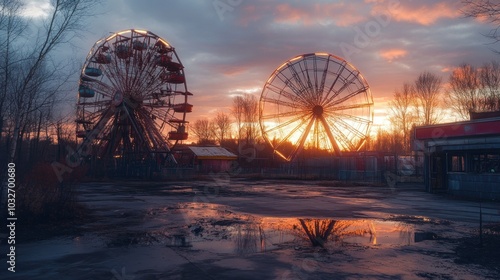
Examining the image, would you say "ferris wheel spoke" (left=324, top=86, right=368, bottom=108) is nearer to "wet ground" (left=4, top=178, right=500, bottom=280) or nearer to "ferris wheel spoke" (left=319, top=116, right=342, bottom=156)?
"ferris wheel spoke" (left=319, top=116, right=342, bottom=156)

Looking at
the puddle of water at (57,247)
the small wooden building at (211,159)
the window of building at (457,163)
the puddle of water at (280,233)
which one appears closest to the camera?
the puddle of water at (57,247)

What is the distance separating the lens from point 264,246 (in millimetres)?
9000

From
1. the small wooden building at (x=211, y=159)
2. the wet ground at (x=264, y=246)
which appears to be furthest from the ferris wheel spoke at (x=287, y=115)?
the wet ground at (x=264, y=246)

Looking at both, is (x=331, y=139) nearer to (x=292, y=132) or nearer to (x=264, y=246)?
(x=292, y=132)

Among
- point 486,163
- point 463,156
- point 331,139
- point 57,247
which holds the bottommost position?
point 57,247

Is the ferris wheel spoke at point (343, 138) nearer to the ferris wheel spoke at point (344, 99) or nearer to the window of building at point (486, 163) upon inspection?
the ferris wheel spoke at point (344, 99)

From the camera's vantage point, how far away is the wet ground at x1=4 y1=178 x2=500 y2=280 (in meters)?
6.96

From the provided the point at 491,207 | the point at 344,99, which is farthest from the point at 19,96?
the point at 344,99

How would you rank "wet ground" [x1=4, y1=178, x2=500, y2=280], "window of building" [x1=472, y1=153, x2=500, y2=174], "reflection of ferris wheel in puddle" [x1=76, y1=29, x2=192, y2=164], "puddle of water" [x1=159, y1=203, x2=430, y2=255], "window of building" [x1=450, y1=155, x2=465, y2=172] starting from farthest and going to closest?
1. "reflection of ferris wheel in puddle" [x1=76, y1=29, x2=192, y2=164]
2. "window of building" [x1=450, y1=155, x2=465, y2=172]
3. "window of building" [x1=472, y1=153, x2=500, y2=174]
4. "puddle of water" [x1=159, y1=203, x2=430, y2=255]
5. "wet ground" [x1=4, y1=178, x2=500, y2=280]

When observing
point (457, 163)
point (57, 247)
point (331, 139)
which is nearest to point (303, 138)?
Answer: point (331, 139)

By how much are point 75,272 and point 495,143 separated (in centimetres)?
2066

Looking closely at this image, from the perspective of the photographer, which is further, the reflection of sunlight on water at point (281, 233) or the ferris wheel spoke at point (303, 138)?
the ferris wheel spoke at point (303, 138)

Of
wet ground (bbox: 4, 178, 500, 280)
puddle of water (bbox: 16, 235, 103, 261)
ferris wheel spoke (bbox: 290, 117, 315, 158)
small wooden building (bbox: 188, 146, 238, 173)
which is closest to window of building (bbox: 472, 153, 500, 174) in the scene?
wet ground (bbox: 4, 178, 500, 280)

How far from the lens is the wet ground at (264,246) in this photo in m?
6.96
